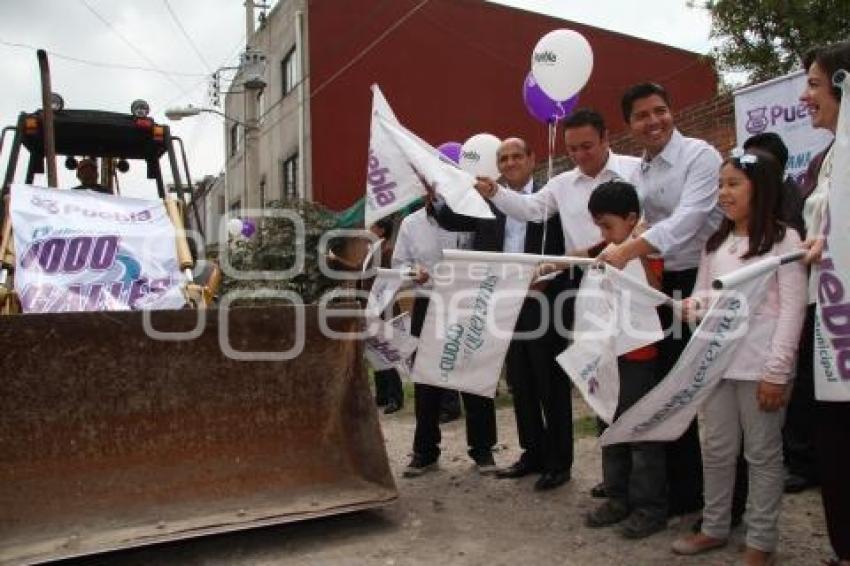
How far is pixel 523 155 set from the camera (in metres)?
4.61

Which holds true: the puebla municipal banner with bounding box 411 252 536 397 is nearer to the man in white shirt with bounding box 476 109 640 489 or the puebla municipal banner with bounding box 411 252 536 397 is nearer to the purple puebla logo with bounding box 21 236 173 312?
the man in white shirt with bounding box 476 109 640 489

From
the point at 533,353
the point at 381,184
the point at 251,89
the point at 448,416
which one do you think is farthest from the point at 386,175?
the point at 251,89

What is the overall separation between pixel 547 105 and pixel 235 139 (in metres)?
23.9

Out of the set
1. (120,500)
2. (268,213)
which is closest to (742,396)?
(120,500)

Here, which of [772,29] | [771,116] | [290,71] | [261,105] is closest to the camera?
[771,116]

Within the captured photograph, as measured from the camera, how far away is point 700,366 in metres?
3.05

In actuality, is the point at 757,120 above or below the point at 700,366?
A: above

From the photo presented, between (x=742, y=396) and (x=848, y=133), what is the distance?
105cm

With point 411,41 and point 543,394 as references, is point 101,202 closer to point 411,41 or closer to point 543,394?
point 543,394

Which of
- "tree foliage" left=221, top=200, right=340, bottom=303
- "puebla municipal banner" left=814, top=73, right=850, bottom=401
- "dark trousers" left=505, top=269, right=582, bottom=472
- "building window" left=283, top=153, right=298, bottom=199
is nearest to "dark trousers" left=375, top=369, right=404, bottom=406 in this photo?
"dark trousers" left=505, top=269, right=582, bottom=472

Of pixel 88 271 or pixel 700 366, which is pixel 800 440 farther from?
pixel 88 271

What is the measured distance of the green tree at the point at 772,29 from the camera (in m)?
11.2

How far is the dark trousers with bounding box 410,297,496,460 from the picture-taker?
4.77m

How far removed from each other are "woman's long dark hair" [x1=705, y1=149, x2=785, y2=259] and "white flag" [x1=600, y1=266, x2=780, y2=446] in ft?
0.43
